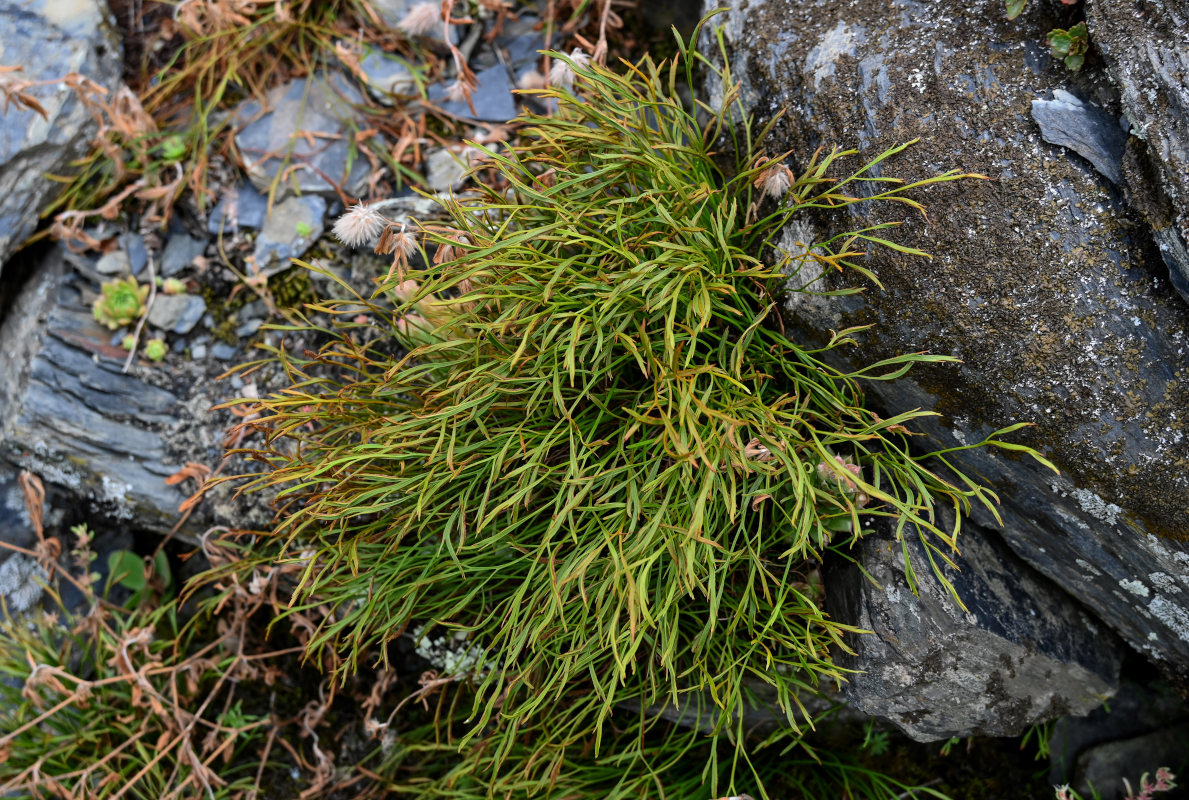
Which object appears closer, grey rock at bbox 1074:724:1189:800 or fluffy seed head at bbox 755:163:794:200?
fluffy seed head at bbox 755:163:794:200

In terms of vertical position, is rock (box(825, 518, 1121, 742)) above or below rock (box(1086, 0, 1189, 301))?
below

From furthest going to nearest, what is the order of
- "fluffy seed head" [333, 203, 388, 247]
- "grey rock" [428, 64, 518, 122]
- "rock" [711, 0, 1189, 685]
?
"grey rock" [428, 64, 518, 122] → "fluffy seed head" [333, 203, 388, 247] → "rock" [711, 0, 1189, 685]

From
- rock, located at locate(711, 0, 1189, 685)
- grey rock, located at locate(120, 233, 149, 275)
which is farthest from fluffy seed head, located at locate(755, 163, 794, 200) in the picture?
grey rock, located at locate(120, 233, 149, 275)

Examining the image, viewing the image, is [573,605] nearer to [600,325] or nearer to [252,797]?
[600,325]

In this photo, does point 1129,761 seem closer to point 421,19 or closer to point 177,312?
point 421,19

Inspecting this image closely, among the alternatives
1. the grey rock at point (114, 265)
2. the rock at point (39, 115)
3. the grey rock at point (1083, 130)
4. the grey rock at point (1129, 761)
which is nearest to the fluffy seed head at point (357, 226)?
the grey rock at point (114, 265)

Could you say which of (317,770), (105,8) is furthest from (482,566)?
(105,8)

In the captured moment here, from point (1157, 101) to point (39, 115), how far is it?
4366 millimetres

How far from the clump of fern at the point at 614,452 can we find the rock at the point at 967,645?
123 millimetres

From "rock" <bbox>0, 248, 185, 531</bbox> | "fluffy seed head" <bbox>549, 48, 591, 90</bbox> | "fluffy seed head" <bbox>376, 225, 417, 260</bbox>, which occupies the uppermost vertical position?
"fluffy seed head" <bbox>549, 48, 591, 90</bbox>

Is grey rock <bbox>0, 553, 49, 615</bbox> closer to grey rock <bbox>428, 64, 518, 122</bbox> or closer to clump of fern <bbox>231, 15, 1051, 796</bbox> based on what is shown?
clump of fern <bbox>231, 15, 1051, 796</bbox>

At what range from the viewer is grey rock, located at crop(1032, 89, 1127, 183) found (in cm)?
222

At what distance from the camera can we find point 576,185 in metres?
2.78

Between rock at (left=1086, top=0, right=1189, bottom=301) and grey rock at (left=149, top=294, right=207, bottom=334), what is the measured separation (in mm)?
3602
